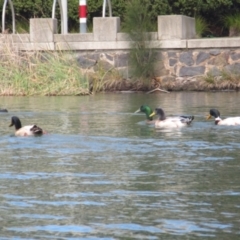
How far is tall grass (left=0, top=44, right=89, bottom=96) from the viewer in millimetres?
24609

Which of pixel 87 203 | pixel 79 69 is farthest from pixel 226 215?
pixel 79 69

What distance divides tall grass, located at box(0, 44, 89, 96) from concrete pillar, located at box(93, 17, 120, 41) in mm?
1174

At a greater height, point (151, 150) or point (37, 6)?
point (37, 6)

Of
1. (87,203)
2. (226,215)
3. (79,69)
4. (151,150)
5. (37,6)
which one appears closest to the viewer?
(226,215)

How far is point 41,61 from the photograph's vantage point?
85.7 feet

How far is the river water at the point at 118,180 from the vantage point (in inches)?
334

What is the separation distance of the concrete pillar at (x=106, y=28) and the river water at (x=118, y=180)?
8215mm

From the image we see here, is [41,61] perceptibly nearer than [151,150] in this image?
No

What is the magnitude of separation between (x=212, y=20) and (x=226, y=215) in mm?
23193

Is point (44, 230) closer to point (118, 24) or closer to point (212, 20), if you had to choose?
point (118, 24)

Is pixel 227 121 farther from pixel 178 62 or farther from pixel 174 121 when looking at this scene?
pixel 178 62

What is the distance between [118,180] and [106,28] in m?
15.6

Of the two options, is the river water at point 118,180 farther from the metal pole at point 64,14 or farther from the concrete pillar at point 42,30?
the metal pole at point 64,14

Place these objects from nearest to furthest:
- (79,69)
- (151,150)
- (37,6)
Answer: (151,150), (79,69), (37,6)
